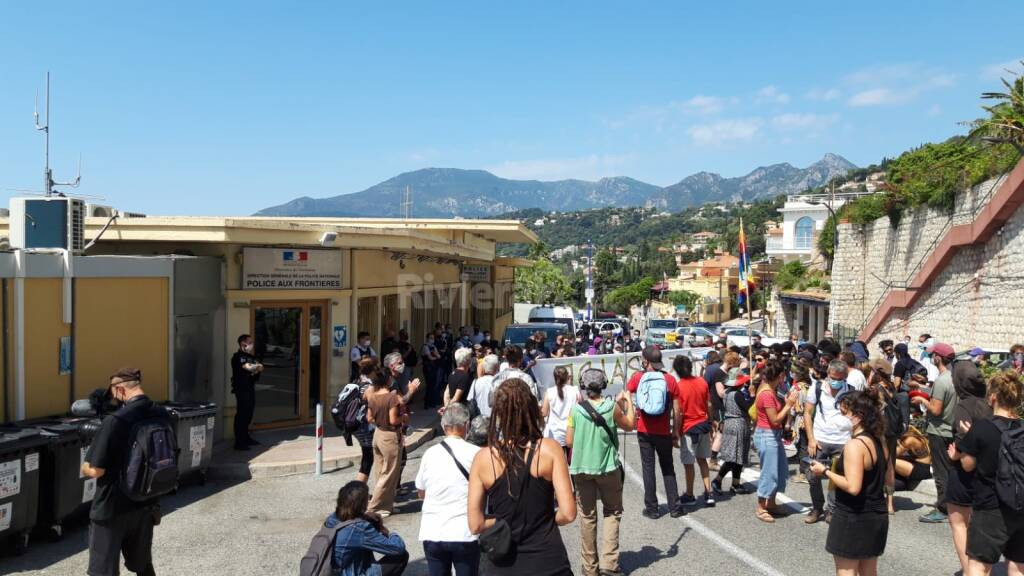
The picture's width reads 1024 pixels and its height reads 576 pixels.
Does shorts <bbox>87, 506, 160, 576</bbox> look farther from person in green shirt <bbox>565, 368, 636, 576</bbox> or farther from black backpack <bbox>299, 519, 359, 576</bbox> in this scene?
person in green shirt <bbox>565, 368, 636, 576</bbox>

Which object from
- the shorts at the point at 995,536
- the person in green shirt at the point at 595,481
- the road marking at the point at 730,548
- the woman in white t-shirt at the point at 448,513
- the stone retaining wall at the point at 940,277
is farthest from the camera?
the stone retaining wall at the point at 940,277

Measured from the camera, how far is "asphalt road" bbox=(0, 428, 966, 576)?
693cm

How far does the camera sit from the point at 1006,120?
787 inches

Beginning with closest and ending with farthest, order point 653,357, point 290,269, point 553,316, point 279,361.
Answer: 1. point 653,357
2. point 290,269
3. point 279,361
4. point 553,316

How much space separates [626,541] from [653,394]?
57.1 inches

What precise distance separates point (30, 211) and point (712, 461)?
31.8 ft

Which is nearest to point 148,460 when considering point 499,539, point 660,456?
point 499,539

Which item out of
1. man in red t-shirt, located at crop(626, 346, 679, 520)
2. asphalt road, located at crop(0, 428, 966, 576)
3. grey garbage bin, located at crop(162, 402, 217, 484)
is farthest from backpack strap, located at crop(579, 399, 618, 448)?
grey garbage bin, located at crop(162, 402, 217, 484)

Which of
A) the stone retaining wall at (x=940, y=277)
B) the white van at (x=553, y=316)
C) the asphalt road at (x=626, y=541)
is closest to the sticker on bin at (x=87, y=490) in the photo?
the asphalt road at (x=626, y=541)

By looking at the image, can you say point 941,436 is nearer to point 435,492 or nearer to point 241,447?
point 435,492

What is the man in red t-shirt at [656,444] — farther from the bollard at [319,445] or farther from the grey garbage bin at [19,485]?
the grey garbage bin at [19,485]

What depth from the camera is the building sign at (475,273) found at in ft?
92.5

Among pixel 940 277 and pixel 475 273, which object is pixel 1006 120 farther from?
pixel 475 273

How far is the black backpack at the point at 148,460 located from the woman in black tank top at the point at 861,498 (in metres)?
4.52
